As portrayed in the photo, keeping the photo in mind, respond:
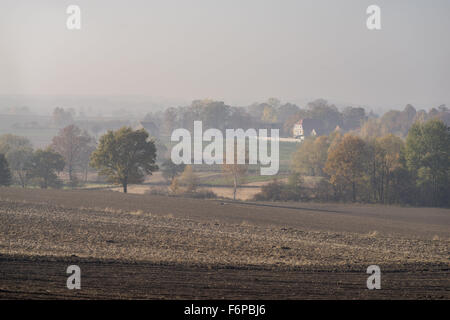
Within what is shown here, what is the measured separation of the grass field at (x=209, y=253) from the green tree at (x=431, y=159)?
1514cm

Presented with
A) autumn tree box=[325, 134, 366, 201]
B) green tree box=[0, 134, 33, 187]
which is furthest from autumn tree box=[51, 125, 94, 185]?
autumn tree box=[325, 134, 366, 201]

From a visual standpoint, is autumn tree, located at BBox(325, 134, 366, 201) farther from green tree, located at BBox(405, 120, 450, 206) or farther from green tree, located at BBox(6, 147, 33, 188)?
green tree, located at BBox(6, 147, 33, 188)

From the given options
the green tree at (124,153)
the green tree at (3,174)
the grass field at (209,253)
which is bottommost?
the grass field at (209,253)

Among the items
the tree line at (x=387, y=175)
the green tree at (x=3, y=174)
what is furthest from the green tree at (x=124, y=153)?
the tree line at (x=387, y=175)

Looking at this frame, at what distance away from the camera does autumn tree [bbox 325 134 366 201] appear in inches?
1854

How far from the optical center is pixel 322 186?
46938 mm

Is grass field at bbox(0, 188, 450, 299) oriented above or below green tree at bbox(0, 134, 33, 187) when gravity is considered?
below

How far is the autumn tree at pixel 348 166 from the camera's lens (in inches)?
1854

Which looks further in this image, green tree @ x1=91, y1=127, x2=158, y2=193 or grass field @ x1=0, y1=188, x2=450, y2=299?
green tree @ x1=91, y1=127, x2=158, y2=193

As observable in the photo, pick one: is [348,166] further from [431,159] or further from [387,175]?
[431,159]

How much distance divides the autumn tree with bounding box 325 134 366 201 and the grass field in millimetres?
16261

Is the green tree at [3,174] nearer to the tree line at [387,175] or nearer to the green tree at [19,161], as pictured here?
the green tree at [19,161]
